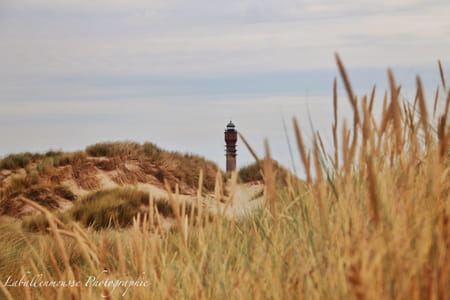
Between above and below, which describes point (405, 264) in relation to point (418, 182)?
below

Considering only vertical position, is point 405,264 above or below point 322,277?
above

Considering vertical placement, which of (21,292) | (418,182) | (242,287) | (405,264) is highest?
(418,182)

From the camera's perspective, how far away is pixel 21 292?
3414 millimetres

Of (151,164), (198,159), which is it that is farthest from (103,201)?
(198,159)

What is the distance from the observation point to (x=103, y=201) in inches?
312

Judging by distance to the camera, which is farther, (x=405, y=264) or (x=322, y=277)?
(x=322, y=277)

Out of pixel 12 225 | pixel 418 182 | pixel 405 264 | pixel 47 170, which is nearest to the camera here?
pixel 405 264

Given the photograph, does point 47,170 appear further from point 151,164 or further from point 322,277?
point 322,277

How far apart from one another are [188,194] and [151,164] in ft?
3.95

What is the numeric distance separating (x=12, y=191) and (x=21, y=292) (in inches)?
302

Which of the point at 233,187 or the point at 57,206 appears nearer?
the point at 233,187

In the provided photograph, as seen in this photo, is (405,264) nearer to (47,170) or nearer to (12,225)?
(12,225)

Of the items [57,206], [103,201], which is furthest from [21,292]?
[57,206]

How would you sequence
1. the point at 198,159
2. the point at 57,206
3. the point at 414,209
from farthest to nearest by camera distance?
the point at 198,159 → the point at 57,206 → the point at 414,209
